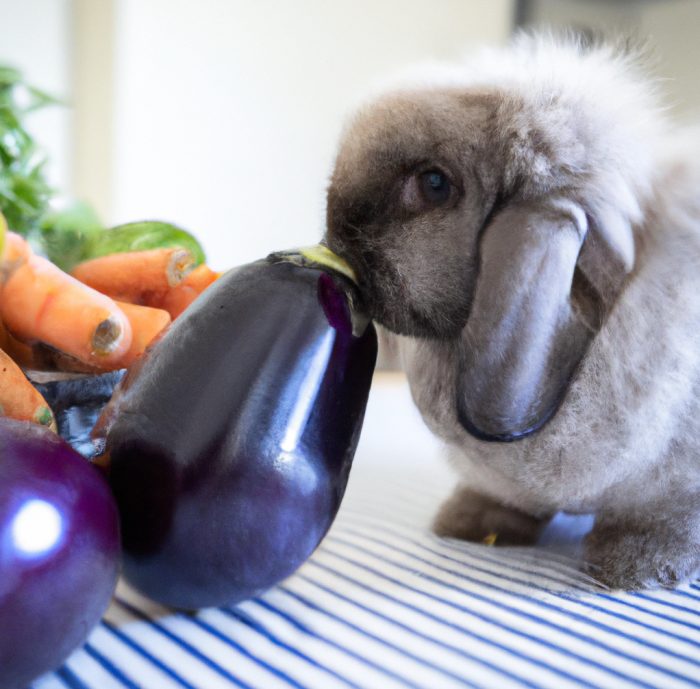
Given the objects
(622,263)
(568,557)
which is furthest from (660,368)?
(568,557)

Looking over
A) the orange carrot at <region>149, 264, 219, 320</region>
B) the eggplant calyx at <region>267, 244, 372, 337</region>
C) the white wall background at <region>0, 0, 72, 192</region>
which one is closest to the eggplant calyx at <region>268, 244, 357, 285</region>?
the eggplant calyx at <region>267, 244, 372, 337</region>

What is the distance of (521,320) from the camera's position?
0.37 m

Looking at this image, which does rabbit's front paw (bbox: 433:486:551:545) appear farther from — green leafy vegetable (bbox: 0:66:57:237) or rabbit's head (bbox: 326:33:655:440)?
green leafy vegetable (bbox: 0:66:57:237)

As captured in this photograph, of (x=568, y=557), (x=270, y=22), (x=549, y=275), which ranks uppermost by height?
(x=270, y=22)

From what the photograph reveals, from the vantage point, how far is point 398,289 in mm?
413

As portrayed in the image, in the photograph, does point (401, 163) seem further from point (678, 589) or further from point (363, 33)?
point (363, 33)

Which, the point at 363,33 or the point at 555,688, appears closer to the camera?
the point at 555,688

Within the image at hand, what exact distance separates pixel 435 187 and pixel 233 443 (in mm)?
197

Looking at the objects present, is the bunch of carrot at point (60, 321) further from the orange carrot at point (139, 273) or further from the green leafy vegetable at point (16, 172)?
the green leafy vegetable at point (16, 172)

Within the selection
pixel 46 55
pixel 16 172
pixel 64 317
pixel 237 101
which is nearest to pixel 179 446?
pixel 64 317

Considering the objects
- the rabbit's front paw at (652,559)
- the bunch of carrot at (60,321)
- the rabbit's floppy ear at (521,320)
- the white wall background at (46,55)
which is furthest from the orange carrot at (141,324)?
the white wall background at (46,55)

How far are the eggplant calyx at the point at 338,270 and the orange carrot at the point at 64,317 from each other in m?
0.12

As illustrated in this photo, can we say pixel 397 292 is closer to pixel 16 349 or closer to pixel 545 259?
pixel 545 259

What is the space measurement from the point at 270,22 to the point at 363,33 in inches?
12.9
